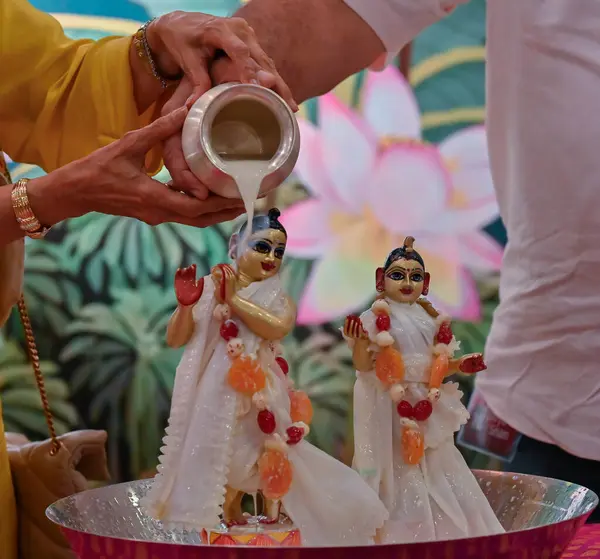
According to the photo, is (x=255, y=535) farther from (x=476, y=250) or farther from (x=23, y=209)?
(x=476, y=250)

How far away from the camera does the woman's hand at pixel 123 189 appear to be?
0.78 m

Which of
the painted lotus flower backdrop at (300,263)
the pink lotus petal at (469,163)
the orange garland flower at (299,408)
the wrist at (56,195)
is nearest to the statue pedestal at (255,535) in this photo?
the orange garland flower at (299,408)

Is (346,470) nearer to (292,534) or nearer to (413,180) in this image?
(292,534)

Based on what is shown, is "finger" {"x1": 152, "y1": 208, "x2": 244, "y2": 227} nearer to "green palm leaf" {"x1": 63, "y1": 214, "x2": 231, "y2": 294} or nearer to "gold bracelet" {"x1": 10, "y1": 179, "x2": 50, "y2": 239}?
"gold bracelet" {"x1": 10, "y1": 179, "x2": 50, "y2": 239}

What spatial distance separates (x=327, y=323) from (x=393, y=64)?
34.9 inches

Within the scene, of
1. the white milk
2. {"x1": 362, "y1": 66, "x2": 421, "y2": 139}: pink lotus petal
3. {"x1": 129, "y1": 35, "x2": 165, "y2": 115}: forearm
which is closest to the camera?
the white milk

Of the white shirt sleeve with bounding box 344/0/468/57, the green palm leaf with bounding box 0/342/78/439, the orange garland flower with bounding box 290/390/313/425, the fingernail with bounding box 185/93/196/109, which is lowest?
the green palm leaf with bounding box 0/342/78/439

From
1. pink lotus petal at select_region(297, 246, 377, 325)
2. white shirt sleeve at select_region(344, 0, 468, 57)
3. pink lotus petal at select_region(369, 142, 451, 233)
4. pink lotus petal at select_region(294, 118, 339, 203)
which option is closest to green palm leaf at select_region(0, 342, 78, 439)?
pink lotus petal at select_region(297, 246, 377, 325)

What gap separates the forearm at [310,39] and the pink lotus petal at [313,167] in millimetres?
1599

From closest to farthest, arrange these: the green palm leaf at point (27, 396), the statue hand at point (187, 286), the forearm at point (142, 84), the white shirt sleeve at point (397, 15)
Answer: the statue hand at point (187, 286)
the forearm at point (142, 84)
the white shirt sleeve at point (397, 15)
the green palm leaf at point (27, 396)

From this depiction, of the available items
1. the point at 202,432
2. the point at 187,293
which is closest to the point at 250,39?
the point at 187,293

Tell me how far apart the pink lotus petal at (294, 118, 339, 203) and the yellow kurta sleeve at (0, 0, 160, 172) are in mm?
1765

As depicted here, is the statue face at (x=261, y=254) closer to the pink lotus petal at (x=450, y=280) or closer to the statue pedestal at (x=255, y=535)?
the statue pedestal at (x=255, y=535)

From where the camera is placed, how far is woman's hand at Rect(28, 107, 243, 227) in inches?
30.5
